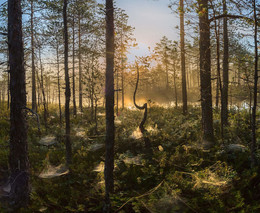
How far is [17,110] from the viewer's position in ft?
17.1

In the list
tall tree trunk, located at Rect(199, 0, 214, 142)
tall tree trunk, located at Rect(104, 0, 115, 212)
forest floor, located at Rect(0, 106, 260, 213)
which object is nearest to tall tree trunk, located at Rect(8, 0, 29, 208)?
forest floor, located at Rect(0, 106, 260, 213)

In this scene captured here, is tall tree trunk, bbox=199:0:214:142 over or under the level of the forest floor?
over

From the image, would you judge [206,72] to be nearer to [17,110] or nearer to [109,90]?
[109,90]

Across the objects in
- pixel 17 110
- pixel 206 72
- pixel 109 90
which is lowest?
pixel 17 110

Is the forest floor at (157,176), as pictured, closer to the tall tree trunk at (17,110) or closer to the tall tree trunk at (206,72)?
the tall tree trunk at (17,110)

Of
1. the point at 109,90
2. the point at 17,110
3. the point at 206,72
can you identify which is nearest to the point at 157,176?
the point at 109,90

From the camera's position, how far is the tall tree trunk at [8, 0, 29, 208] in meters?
5.04

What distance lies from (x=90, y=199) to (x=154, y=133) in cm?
488

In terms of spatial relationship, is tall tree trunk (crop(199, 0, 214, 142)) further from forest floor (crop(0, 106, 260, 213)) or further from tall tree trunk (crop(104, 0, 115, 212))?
tall tree trunk (crop(104, 0, 115, 212))

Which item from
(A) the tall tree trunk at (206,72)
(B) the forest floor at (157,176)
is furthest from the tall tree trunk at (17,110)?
(A) the tall tree trunk at (206,72)

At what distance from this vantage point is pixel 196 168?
5.91 meters

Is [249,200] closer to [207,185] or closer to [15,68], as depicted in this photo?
[207,185]

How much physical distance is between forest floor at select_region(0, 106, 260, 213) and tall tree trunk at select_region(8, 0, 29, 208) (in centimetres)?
48

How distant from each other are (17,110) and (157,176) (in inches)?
183
